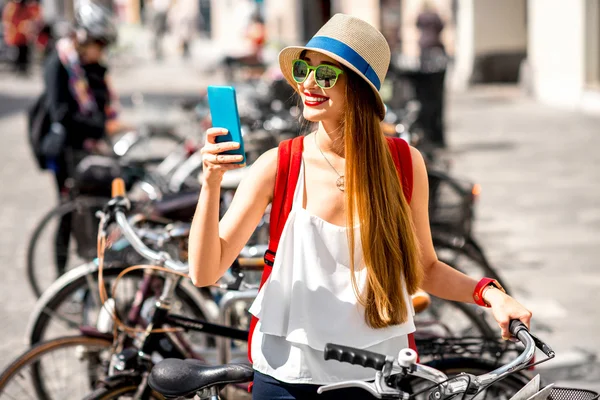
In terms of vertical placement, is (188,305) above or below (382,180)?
below

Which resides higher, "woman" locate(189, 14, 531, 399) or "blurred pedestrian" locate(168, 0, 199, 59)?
"woman" locate(189, 14, 531, 399)

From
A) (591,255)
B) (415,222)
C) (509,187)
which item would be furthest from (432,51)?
(415,222)

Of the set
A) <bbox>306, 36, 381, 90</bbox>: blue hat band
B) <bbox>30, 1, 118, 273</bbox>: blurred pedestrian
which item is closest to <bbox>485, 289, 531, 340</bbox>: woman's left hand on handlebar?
<bbox>306, 36, 381, 90</bbox>: blue hat band

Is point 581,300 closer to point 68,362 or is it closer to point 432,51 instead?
point 68,362

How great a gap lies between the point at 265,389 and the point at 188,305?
6.21 ft

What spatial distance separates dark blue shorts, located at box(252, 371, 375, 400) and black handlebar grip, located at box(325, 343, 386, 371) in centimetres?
43

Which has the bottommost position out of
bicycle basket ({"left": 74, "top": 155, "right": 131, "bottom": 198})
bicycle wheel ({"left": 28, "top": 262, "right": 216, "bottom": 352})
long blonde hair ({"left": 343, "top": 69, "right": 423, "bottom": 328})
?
bicycle wheel ({"left": 28, "top": 262, "right": 216, "bottom": 352})

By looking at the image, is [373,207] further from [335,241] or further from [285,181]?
[285,181]

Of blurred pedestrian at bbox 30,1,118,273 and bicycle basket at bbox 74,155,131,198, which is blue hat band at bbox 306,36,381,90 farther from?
blurred pedestrian at bbox 30,1,118,273

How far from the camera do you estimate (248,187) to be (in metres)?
2.44

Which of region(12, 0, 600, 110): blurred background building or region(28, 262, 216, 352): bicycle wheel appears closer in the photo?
region(28, 262, 216, 352): bicycle wheel

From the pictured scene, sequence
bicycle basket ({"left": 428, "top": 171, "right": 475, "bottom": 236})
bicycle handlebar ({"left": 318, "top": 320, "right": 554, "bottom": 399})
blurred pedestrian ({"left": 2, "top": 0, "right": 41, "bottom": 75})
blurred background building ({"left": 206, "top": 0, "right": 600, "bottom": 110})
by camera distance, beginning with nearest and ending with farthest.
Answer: bicycle handlebar ({"left": 318, "top": 320, "right": 554, "bottom": 399}), bicycle basket ({"left": 428, "top": 171, "right": 475, "bottom": 236}), blurred background building ({"left": 206, "top": 0, "right": 600, "bottom": 110}), blurred pedestrian ({"left": 2, "top": 0, "right": 41, "bottom": 75})

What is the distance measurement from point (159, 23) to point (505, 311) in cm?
3200

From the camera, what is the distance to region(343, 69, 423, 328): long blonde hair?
239 cm
